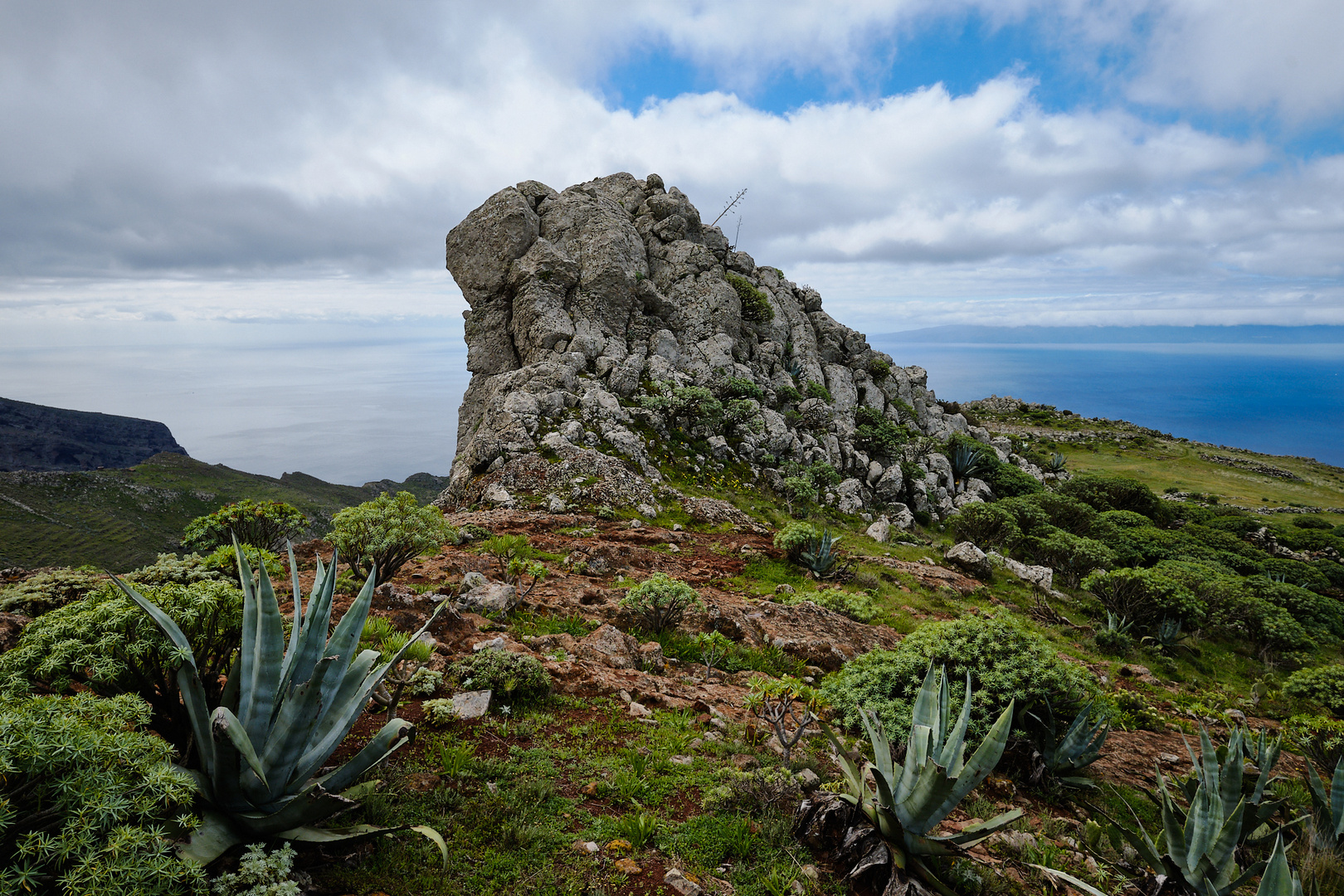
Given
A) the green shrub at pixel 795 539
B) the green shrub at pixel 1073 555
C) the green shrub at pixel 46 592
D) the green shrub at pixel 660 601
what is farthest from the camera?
the green shrub at pixel 1073 555

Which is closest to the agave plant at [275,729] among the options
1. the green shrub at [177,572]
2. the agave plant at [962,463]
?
the green shrub at [177,572]

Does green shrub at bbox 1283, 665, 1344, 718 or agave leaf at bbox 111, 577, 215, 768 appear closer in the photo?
agave leaf at bbox 111, 577, 215, 768

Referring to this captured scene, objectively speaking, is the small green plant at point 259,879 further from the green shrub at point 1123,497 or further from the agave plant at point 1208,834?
the green shrub at point 1123,497

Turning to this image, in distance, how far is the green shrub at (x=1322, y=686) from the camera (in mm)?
10805

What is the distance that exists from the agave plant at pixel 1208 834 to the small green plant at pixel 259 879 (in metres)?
6.03

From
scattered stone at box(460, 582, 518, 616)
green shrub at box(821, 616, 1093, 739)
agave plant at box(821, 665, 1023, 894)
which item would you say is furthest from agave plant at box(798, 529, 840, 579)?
agave plant at box(821, 665, 1023, 894)

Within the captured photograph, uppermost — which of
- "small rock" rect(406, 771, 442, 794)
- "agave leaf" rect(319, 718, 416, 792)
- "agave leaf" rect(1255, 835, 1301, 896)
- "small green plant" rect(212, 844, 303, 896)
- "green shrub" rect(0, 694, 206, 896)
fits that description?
"green shrub" rect(0, 694, 206, 896)

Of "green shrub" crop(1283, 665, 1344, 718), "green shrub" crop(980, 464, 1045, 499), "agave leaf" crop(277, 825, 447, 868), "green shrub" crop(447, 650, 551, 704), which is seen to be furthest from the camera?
"green shrub" crop(980, 464, 1045, 499)

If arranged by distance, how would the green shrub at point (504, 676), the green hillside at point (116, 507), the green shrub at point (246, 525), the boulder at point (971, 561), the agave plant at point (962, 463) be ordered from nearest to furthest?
the green shrub at point (504, 676)
the green shrub at point (246, 525)
the boulder at point (971, 561)
the agave plant at point (962, 463)
the green hillside at point (116, 507)

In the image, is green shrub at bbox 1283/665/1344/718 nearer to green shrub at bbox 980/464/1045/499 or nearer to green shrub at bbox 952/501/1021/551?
green shrub at bbox 952/501/1021/551

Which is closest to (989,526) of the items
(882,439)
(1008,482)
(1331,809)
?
(882,439)

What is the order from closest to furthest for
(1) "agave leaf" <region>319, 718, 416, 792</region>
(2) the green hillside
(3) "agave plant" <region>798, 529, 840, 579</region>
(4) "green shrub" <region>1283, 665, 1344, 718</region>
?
(1) "agave leaf" <region>319, 718, 416, 792</region> < (4) "green shrub" <region>1283, 665, 1344, 718</region> < (3) "agave plant" <region>798, 529, 840, 579</region> < (2) the green hillside

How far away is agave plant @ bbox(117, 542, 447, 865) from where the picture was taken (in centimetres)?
348

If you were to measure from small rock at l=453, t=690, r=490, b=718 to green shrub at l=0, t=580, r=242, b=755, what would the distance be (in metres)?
2.31
